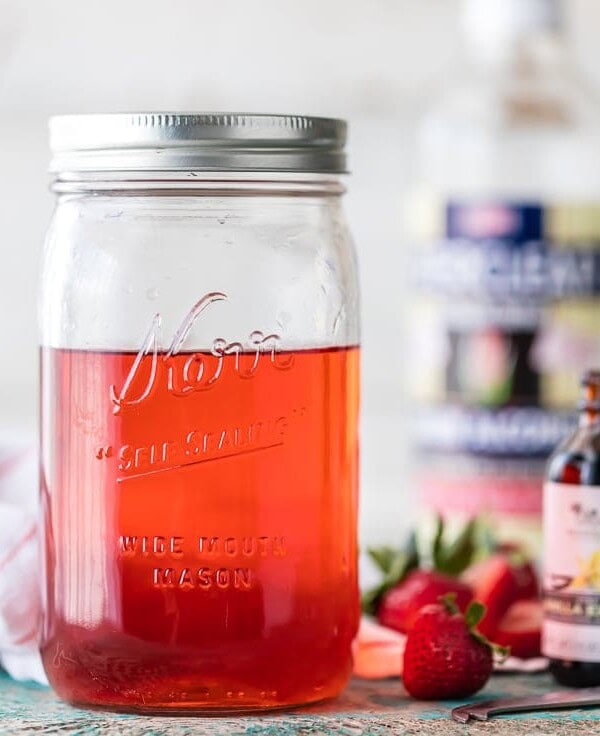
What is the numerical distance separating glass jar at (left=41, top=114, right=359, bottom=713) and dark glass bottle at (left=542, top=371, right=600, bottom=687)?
6.2 inches

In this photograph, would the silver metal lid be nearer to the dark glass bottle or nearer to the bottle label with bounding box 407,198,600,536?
the dark glass bottle

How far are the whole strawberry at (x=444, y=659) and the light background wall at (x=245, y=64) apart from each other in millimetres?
1193

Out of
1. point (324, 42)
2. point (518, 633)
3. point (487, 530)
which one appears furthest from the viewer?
point (324, 42)

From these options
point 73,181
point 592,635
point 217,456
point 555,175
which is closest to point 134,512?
point 217,456

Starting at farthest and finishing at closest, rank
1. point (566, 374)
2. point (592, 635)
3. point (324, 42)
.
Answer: point (324, 42) < point (566, 374) < point (592, 635)

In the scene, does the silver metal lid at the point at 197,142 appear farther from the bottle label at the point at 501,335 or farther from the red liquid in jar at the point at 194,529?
the bottle label at the point at 501,335

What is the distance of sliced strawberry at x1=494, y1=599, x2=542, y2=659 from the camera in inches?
41.0

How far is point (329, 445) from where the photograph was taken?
0.87m

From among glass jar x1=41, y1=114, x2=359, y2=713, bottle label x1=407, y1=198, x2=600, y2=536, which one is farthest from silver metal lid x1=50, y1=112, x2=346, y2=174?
bottle label x1=407, y1=198, x2=600, y2=536

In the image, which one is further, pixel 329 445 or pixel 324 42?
pixel 324 42

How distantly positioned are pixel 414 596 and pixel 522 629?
8cm

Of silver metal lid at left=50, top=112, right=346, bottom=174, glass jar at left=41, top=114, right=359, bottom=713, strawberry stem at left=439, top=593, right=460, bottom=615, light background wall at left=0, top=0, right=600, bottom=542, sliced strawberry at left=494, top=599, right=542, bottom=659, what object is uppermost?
light background wall at left=0, top=0, right=600, bottom=542

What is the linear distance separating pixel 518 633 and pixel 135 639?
0.32 metres

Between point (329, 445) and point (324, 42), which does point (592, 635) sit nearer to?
point (329, 445)
